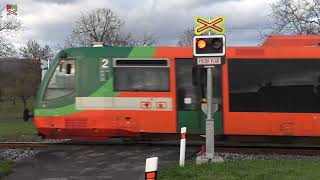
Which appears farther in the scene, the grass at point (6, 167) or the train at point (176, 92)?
the train at point (176, 92)

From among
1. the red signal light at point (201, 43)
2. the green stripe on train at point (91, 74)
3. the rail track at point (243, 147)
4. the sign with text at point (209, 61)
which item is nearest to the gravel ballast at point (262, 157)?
the rail track at point (243, 147)

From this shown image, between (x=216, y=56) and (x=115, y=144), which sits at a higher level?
(x=216, y=56)

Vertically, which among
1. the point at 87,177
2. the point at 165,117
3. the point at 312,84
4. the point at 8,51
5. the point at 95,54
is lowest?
the point at 87,177

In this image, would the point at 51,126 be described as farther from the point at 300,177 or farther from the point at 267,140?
the point at 300,177

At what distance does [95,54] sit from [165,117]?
111 inches

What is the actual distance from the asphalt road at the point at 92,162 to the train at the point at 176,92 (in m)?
0.59

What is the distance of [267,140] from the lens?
1473cm

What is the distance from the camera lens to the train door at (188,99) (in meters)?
14.6

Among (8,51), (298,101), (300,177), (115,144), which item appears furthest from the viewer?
(8,51)

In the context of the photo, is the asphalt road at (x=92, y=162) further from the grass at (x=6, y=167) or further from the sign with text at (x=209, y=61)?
the sign with text at (x=209, y=61)

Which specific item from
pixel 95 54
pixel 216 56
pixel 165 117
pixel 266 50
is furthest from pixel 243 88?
pixel 95 54

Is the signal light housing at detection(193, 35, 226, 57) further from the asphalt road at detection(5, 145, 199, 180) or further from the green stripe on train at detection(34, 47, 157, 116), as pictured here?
the green stripe on train at detection(34, 47, 157, 116)

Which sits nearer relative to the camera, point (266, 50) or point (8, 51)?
point (266, 50)

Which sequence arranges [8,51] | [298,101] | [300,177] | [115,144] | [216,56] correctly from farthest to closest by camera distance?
[8,51] → [115,144] → [298,101] → [216,56] → [300,177]
